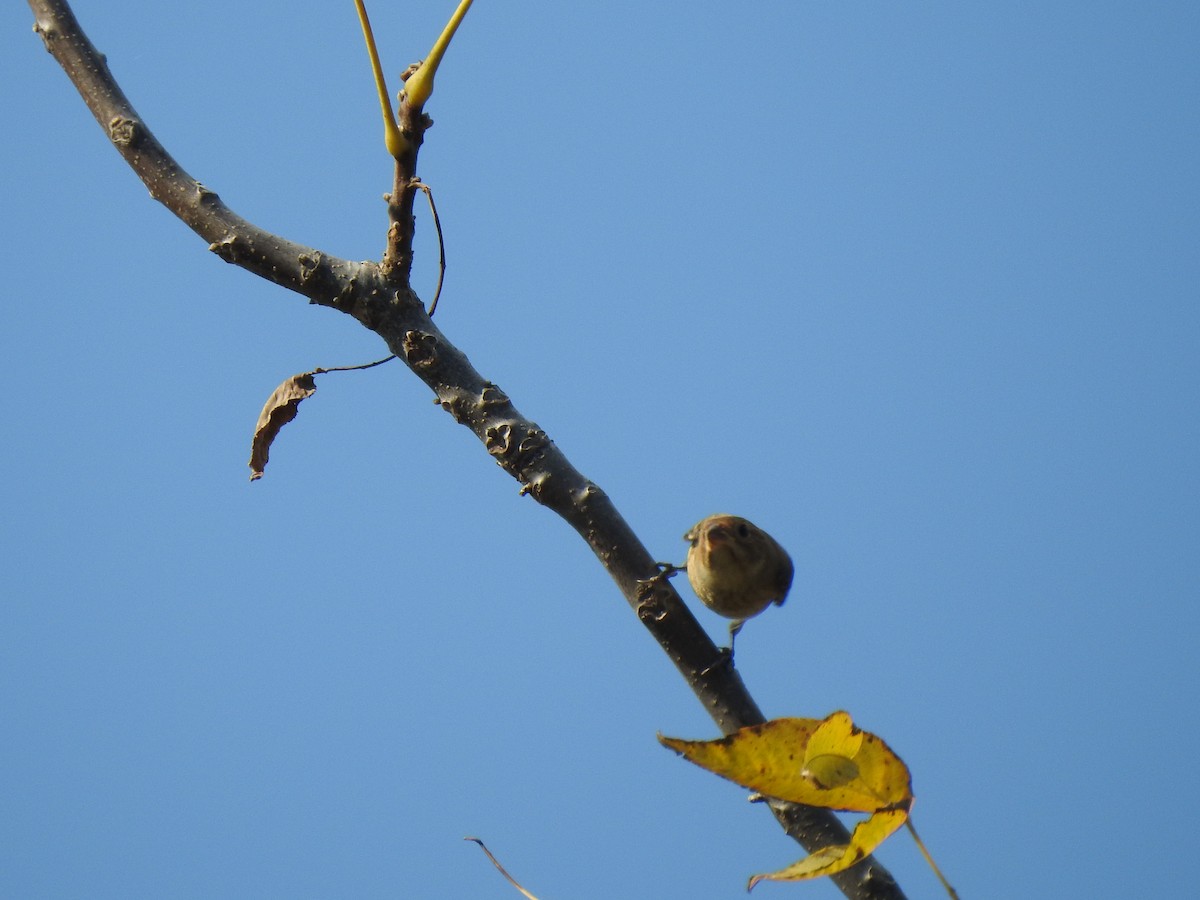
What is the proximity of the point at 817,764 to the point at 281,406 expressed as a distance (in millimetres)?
362

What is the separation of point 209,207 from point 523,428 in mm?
185

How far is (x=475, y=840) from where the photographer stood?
436mm

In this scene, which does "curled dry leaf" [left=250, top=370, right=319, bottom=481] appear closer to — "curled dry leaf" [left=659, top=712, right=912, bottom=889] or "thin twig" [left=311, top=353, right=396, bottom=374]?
"thin twig" [left=311, top=353, right=396, bottom=374]

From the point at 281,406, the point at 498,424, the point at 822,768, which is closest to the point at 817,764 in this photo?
the point at 822,768

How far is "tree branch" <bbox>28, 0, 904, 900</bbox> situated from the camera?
1.58 ft

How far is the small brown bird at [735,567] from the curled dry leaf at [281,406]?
0.77 feet

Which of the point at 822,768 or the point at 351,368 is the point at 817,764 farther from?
the point at 351,368

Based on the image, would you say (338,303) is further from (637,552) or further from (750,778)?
(750,778)

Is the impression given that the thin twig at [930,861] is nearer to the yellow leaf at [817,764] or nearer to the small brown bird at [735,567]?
the yellow leaf at [817,764]

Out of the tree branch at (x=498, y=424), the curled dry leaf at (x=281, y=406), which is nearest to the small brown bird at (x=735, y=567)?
the tree branch at (x=498, y=424)

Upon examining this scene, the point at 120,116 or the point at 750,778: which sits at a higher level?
the point at 120,116

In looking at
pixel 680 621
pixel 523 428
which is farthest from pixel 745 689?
pixel 523 428

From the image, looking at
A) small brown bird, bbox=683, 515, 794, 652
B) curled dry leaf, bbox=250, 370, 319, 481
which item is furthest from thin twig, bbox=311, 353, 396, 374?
small brown bird, bbox=683, 515, 794, 652

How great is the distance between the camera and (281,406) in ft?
1.95
